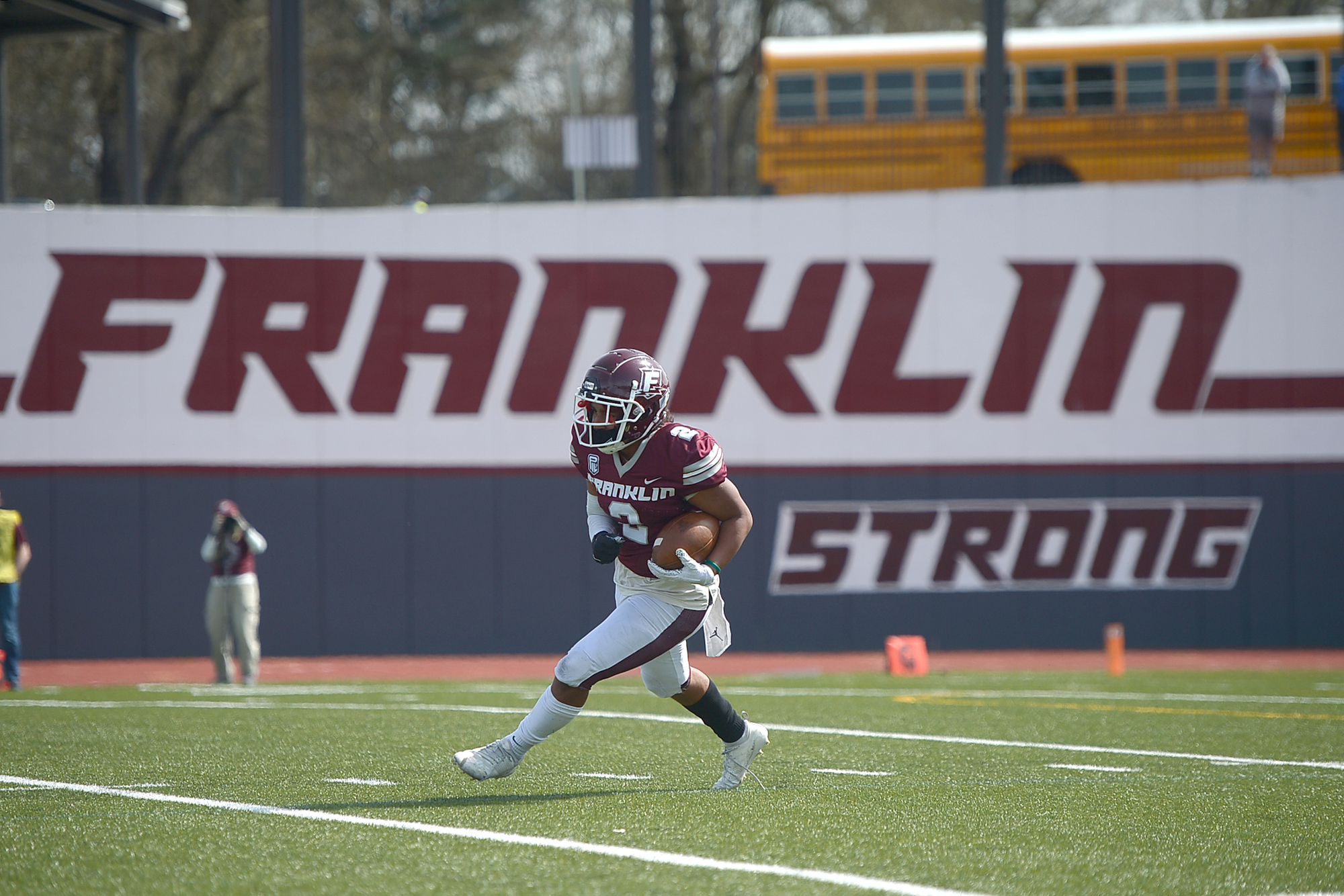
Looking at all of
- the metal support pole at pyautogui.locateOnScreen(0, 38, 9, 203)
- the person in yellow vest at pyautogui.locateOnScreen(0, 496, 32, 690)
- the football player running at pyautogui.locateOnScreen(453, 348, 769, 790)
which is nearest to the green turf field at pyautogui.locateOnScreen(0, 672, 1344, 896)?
the football player running at pyautogui.locateOnScreen(453, 348, 769, 790)

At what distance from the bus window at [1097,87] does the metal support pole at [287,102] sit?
11.0 meters

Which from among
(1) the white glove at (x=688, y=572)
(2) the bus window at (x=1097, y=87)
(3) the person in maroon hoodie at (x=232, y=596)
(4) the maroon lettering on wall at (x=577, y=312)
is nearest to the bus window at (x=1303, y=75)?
(2) the bus window at (x=1097, y=87)

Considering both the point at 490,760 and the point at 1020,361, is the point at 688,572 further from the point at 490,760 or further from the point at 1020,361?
the point at 1020,361

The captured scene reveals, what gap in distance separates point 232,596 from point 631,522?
9.00 metres

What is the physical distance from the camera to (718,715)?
6312mm

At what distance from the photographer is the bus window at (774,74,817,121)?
67.6 ft

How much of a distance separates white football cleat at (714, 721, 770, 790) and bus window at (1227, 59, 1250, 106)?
17159mm

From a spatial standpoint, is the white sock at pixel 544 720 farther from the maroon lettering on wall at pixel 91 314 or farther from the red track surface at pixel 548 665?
the maroon lettering on wall at pixel 91 314

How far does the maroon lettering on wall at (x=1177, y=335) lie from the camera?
682 inches

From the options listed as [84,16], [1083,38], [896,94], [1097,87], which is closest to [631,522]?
[896,94]

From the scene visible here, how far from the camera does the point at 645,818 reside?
564cm

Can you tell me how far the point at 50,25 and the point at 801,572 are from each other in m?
12.9

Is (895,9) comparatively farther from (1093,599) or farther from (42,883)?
(42,883)

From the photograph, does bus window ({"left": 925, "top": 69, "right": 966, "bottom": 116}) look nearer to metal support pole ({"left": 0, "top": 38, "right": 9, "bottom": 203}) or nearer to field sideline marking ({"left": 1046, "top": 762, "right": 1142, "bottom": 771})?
metal support pole ({"left": 0, "top": 38, "right": 9, "bottom": 203})
